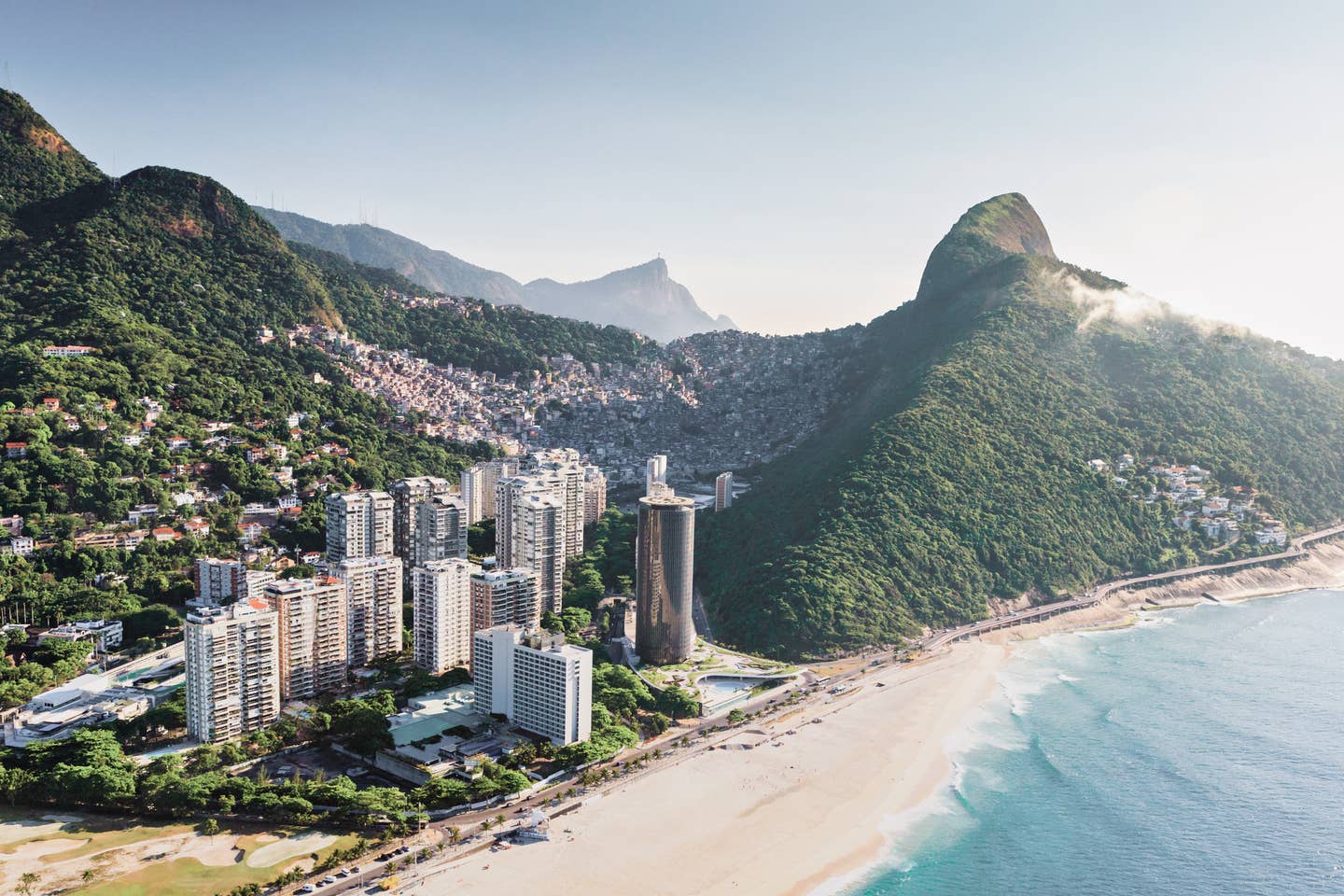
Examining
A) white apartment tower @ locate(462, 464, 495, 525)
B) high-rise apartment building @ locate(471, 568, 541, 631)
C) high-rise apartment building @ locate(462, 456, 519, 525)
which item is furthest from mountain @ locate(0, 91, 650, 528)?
high-rise apartment building @ locate(471, 568, 541, 631)

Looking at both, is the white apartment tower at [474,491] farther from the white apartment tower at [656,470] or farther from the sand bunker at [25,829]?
the sand bunker at [25,829]

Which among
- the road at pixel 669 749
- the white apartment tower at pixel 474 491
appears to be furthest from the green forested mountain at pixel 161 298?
the road at pixel 669 749

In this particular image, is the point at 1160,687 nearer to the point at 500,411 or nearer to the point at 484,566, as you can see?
the point at 484,566

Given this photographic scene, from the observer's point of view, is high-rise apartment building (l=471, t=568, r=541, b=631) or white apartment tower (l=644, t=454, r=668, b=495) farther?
white apartment tower (l=644, t=454, r=668, b=495)

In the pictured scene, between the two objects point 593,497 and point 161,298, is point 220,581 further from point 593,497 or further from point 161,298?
point 161,298

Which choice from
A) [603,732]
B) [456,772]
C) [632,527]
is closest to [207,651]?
[456,772]

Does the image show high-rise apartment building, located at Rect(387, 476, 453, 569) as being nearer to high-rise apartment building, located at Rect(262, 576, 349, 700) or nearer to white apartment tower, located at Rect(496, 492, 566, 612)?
white apartment tower, located at Rect(496, 492, 566, 612)
